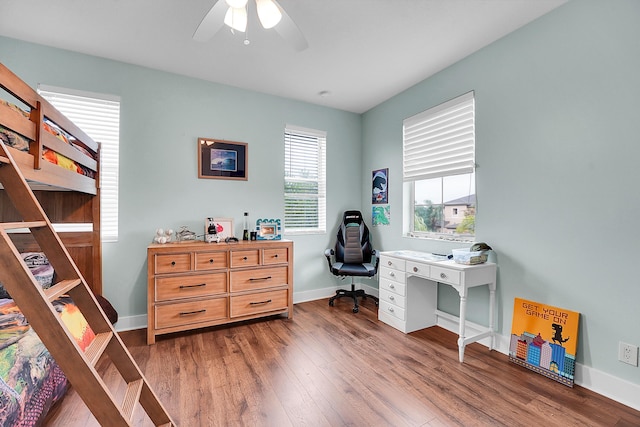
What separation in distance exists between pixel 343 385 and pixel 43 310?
5.79 ft

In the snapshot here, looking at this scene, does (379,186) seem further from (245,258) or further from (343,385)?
(343,385)

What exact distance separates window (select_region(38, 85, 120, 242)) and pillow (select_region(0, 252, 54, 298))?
0.59 meters

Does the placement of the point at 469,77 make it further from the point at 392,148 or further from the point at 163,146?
the point at 163,146


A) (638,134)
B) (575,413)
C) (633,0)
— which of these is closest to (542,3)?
(633,0)

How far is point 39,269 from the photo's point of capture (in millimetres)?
2143

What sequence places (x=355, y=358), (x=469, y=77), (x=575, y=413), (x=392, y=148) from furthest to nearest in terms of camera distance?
(x=392, y=148)
(x=469, y=77)
(x=355, y=358)
(x=575, y=413)

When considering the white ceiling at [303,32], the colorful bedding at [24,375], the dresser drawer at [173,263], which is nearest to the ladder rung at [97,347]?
the colorful bedding at [24,375]

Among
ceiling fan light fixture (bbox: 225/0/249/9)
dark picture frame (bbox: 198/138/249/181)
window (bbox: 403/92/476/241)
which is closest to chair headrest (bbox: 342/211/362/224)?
A: window (bbox: 403/92/476/241)

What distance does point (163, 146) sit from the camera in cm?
306

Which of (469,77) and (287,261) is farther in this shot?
(287,261)

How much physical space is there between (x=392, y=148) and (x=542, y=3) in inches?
75.2

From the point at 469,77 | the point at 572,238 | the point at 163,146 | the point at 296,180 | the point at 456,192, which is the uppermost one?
the point at 469,77

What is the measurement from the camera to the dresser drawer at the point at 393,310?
2910mm

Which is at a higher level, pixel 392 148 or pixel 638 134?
pixel 392 148
